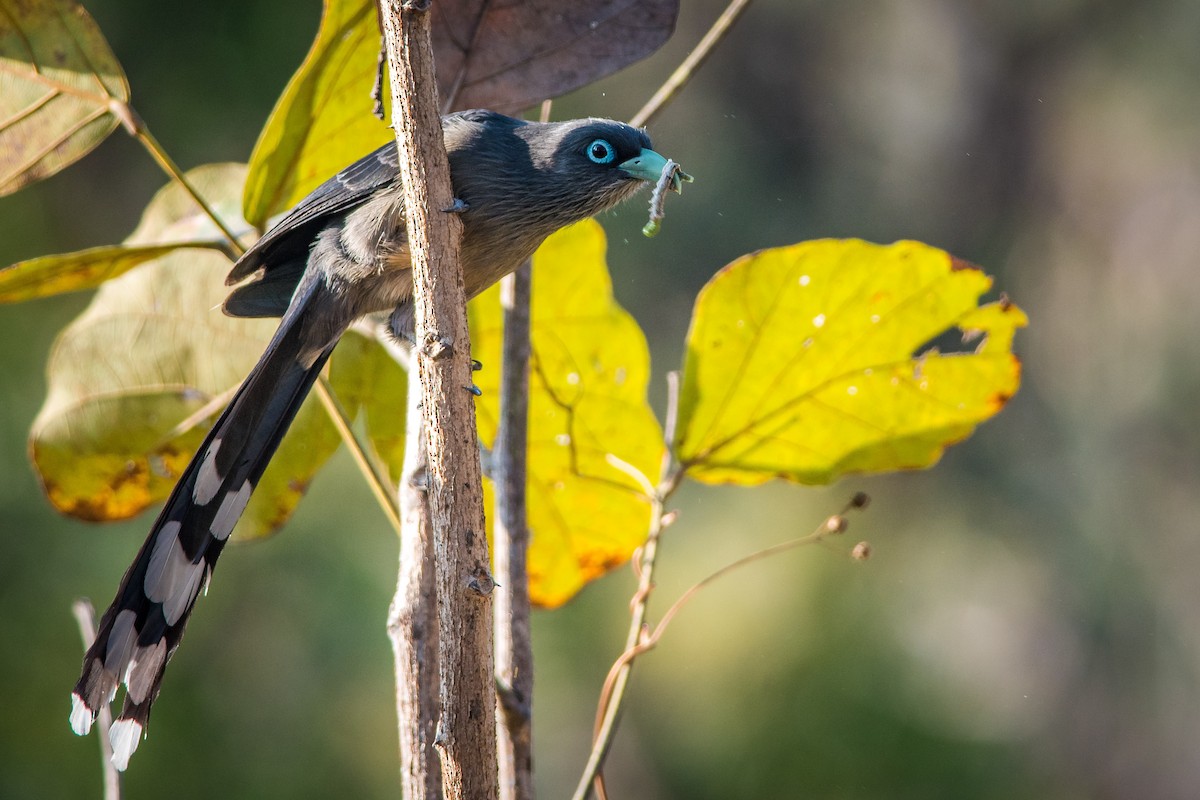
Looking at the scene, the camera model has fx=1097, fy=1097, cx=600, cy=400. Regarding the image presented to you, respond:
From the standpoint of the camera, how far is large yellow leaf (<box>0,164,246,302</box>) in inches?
66.2

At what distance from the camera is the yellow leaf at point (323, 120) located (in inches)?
66.9

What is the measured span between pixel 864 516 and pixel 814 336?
874cm

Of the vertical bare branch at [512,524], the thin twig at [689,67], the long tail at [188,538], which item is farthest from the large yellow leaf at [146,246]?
the thin twig at [689,67]

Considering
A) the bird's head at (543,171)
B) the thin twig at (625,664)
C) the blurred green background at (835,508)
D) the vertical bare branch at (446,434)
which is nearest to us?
the vertical bare branch at (446,434)

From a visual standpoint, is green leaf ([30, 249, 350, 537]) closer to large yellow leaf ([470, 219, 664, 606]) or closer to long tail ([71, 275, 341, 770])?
long tail ([71, 275, 341, 770])

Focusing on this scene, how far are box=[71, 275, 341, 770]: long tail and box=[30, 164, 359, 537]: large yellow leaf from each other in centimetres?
12

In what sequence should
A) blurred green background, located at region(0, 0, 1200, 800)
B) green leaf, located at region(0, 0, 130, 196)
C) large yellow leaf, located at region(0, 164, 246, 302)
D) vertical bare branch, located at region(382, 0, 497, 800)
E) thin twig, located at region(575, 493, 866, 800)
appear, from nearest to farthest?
vertical bare branch, located at region(382, 0, 497, 800) < thin twig, located at region(575, 493, 866, 800) < large yellow leaf, located at region(0, 164, 246, 302) < green leaf, located at region(0, 0, 130, 196) < blurred green background, located at region(0, 0, 1200, 800)

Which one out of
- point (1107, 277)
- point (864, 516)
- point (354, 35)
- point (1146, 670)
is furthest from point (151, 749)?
point (1107, 277)

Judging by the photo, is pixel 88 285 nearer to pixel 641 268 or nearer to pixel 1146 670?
pixel 641 268

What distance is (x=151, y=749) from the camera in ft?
17.6

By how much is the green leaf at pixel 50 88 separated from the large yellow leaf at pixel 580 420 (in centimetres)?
79

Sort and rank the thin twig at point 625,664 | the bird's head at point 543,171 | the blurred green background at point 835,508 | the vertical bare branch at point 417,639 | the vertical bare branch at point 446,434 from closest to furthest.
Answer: the vertical bare branch at point 446,434, the vertical bare branch at point 417,639, the thin twig at point 625,664, the bird's head at point 543,171, the blurred green background at point 835,508

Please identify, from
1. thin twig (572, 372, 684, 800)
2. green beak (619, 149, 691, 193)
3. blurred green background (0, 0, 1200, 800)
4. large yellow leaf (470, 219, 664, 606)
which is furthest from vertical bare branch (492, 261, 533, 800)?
blurred green background (0, 0, 1200, 800)

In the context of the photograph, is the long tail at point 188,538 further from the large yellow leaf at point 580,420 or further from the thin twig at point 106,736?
the large yellow leaf at point 580,420
